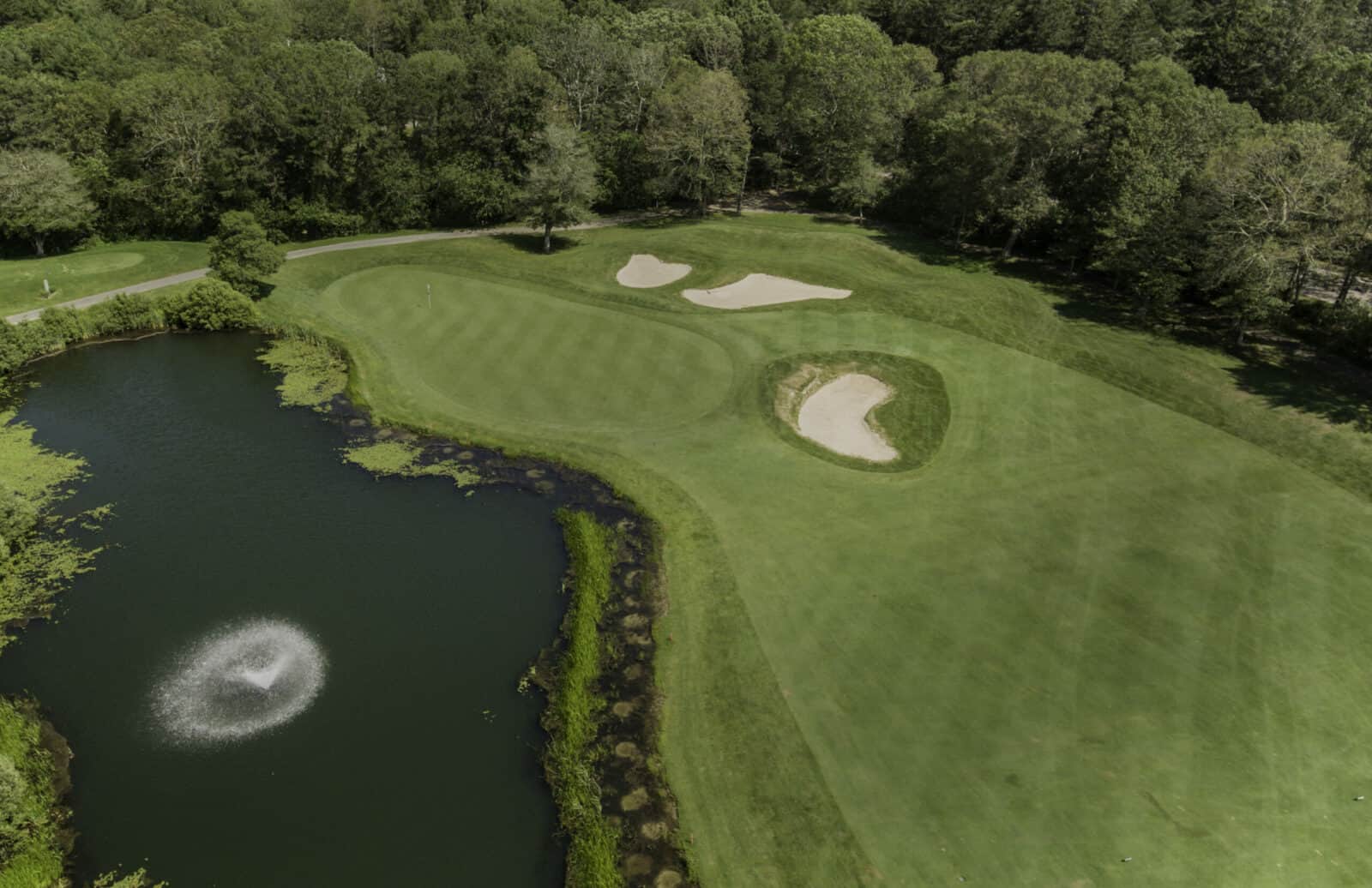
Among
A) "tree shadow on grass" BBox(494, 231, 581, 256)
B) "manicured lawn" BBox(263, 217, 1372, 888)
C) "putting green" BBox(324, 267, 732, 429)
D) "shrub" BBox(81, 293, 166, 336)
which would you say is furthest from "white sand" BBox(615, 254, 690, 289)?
"shrub" BBox(81, 293, 166, 336)

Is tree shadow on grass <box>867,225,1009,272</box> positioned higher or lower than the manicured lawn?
higher

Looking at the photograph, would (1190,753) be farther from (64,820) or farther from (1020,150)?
(1020,150)

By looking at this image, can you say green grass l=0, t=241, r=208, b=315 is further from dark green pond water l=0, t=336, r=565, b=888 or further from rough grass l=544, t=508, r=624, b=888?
rough grass l=544, t=508, r=624, b=888

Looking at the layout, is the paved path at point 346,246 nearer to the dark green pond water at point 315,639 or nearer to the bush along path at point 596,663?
the dark green pond water at point 315,639

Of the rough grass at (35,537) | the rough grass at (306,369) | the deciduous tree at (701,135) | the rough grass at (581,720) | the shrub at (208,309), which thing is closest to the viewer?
the rough grass at (581,720)

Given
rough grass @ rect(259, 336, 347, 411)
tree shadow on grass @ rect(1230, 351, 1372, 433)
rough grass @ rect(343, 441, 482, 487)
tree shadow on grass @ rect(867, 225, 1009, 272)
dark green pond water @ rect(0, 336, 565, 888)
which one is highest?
tree shadow on grass @ rect(867, 225, 1009, 272)

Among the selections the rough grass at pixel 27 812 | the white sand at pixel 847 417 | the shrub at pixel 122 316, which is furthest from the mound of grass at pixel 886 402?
the shrub at pixel 122 316
